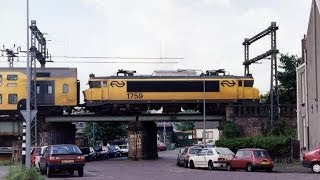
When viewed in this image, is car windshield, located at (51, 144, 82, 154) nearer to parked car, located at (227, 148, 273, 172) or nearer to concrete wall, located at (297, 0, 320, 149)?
parked car, located at (227, 148, 273, 172)

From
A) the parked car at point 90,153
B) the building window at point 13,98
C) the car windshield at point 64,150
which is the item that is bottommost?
the parked car at point 90,153

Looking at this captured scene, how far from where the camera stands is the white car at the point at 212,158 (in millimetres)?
36875

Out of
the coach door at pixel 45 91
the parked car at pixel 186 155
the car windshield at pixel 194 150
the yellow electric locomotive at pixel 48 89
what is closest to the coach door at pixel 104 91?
the yellow electric locomotive at pixel 48 89

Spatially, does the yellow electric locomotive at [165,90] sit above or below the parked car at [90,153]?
above

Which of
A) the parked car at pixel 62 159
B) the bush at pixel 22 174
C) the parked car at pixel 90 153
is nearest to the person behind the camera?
the bush at pixel 22 174

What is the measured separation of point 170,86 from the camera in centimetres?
5775

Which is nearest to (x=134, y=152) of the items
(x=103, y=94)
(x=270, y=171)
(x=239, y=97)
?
(x=103, y=94)

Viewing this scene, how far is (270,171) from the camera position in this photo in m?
34.0

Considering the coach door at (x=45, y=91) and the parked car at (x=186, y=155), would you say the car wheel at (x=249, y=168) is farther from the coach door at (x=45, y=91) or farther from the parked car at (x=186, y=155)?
the coach door at (x=45, y=91)

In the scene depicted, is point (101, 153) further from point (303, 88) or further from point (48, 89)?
point (303, 88)

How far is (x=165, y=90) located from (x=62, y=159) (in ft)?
97.5

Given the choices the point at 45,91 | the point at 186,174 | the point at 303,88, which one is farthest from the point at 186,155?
the point at 45,91

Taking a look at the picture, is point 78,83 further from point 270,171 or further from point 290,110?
point 270,171

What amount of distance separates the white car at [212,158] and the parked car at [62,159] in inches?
409
